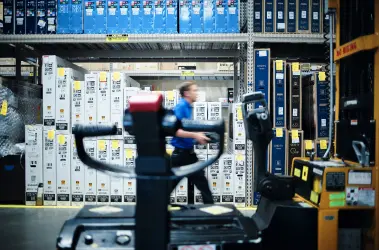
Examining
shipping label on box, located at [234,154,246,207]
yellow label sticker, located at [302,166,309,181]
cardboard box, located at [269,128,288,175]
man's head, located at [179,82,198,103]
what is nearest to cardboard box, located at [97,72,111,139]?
man's head, located at [179,82,198,103]

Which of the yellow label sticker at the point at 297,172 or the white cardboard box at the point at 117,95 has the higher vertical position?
the white cardboard box at the point at 117,95

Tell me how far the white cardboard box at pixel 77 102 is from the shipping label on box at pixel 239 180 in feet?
6.98

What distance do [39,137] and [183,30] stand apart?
2.38 m

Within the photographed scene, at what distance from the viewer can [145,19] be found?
187 inches

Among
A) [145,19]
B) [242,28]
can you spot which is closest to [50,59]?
[145,19]

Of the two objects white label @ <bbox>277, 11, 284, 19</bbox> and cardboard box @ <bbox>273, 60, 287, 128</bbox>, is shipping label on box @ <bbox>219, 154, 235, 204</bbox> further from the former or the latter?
white label @ <bbox>277, 11, 284, 19</bbox>

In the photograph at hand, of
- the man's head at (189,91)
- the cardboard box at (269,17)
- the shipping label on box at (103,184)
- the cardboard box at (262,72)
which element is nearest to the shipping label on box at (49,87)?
the shipping label on box at (103,184)

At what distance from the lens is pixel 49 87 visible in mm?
4695

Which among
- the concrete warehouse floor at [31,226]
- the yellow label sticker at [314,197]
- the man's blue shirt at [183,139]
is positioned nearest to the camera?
the yellow label sticker at [314,197]

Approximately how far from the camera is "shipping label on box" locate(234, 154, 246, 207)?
15.2ft

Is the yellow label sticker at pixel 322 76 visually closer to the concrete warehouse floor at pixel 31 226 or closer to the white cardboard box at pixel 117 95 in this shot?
the concrete warehouse floor at pixel 31 226

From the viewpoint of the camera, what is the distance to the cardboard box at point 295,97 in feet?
15.5

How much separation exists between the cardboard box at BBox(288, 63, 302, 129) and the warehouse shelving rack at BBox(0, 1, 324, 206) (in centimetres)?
41

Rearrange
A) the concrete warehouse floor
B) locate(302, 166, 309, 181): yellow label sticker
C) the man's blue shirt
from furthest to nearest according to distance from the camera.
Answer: the man's blue shirt → the concrete warehouse floor → locate(302, 166, 309, 181): yellow label sticker
